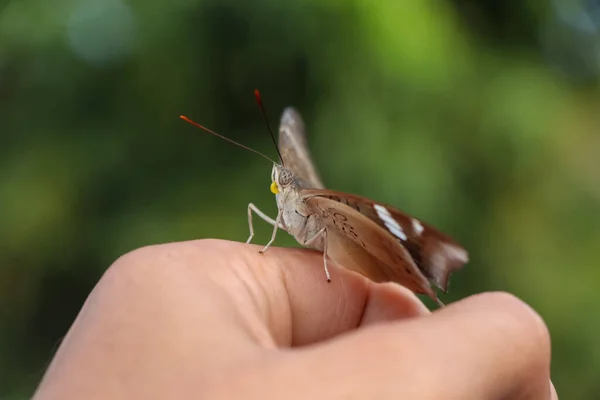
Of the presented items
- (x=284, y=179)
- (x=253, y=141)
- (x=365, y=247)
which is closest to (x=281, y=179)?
(x=284, y=179)

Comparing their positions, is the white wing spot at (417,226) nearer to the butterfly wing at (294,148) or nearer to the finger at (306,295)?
the finger at (306,295)

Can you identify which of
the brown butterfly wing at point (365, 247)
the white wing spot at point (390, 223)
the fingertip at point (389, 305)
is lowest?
the fingertip at point (389, 305)

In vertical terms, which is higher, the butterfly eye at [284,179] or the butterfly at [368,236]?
the butterfly eye at [284,179]

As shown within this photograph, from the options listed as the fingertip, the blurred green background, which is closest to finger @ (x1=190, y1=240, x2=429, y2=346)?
the fingertip

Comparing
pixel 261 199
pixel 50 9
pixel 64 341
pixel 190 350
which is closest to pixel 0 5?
pixel 50 9

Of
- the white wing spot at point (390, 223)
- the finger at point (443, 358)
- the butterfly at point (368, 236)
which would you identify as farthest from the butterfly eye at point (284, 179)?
the finger at point (443, 358)
